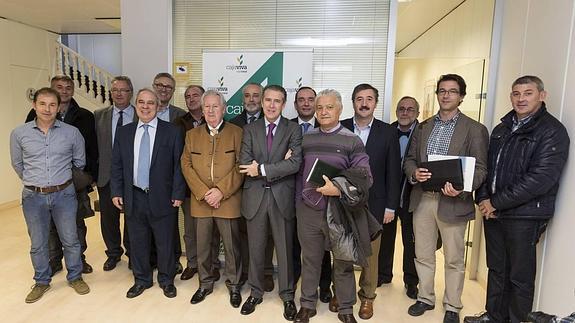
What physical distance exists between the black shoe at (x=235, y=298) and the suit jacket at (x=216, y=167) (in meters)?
0.62

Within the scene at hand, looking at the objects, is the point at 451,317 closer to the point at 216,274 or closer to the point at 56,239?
the point at 216,274

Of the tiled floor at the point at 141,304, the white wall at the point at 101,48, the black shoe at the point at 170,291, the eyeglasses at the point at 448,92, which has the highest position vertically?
the white wall at the point at 101,48

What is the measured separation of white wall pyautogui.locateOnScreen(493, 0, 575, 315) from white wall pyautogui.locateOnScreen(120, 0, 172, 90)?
3072 mm

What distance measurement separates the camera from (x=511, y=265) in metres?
2.36

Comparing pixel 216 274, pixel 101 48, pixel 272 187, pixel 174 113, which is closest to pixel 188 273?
pixel 216 274

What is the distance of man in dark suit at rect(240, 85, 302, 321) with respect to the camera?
8.63ft

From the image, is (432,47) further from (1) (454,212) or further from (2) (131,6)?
(2) (131,6)

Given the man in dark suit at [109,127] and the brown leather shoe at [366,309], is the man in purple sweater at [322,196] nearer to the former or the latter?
the brown leather shoe at [366,309]

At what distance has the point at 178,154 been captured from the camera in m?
2.90

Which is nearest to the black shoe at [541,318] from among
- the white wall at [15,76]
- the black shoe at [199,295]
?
the black shoe at [199,295]

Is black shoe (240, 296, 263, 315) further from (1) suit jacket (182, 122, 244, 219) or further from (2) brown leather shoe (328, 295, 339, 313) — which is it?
(1) suit jacket (182, 122, 244, 219)

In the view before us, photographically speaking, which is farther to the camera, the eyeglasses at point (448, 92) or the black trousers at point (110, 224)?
the black trousers at point (110, 224)

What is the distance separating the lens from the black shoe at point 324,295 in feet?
9.64

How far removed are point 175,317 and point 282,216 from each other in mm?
1064
